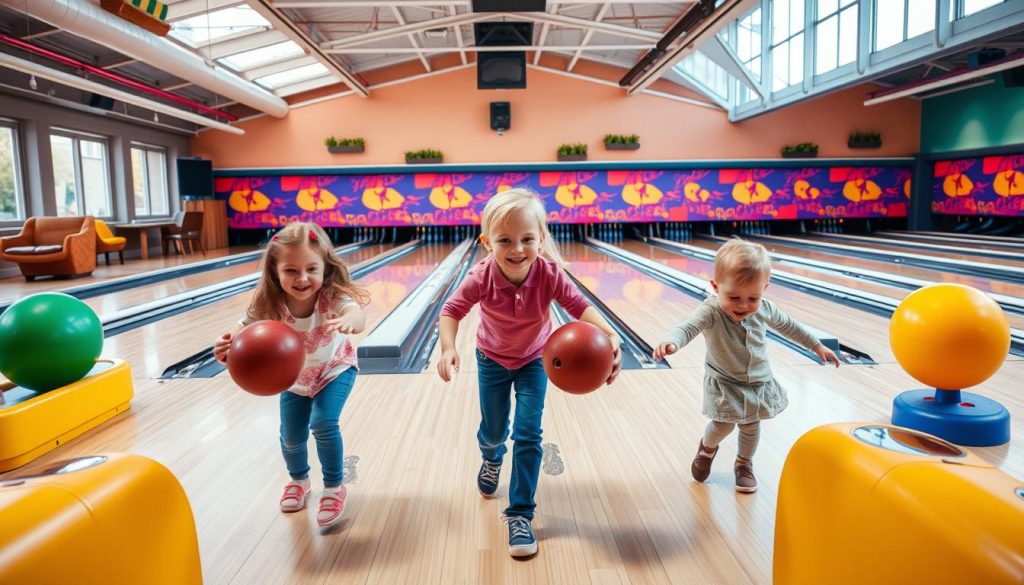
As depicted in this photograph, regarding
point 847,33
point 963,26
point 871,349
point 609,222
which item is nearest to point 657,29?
point 847,33

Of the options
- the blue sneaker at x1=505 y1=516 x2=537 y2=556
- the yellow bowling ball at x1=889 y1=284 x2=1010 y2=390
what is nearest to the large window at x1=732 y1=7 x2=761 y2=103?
the yellow bowling ball at x1=889 y1=284 x2=1010 y2=390

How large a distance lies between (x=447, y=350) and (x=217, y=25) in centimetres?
767

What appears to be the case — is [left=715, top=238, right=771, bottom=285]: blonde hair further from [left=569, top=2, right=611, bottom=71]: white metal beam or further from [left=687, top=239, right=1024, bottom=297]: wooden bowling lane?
[left=569, top=2, right=611, bottom=71]: white metal beam

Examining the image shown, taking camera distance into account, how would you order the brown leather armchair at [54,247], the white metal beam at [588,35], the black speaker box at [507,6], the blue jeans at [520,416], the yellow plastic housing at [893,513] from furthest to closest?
1. the white metal beam at [588,35]
2. the brown leather armchair at [54,247]
3. the black speaker box at [507,6]
4. the blue jeans at [520,416]
5. the yellow plastic housing at [893,513]

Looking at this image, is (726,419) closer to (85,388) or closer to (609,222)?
(85,388)

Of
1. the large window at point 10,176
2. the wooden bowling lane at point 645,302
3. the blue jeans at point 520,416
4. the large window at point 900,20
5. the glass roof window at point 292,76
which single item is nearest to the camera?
the blue jeans at point 520,416

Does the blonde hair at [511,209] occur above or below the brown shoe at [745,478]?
above

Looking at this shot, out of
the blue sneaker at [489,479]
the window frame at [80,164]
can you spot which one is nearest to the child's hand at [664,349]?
the blue sneaker at [489,479]

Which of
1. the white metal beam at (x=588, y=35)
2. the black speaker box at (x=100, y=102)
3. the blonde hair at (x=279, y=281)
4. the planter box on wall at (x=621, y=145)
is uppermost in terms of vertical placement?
the white metal beam at (x=588, y=35)

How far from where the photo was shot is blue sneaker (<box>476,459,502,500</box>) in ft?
6.05

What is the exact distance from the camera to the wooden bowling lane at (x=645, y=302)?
341 cm

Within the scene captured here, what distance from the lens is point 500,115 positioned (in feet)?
37.3

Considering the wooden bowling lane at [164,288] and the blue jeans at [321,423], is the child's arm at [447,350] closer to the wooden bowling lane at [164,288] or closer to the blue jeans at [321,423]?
→ the blue jeans at [321,423]

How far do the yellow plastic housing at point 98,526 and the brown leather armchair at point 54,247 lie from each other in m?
6.83
